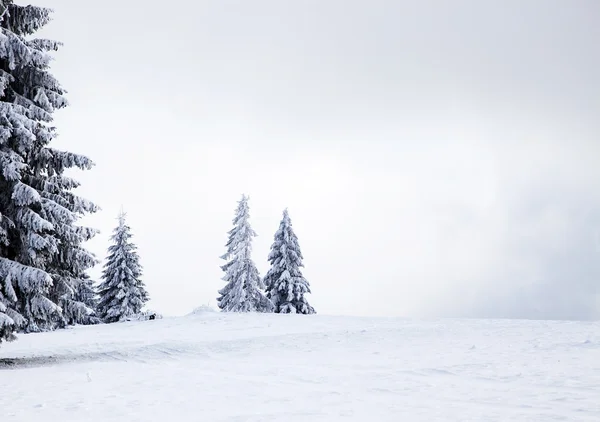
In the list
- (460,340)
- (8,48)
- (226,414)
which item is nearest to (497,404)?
(226,414)

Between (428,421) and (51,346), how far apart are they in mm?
18001

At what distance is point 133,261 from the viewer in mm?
41219

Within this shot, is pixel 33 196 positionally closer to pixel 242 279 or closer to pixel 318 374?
pixel 318 374

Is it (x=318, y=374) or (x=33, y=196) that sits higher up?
(x=33, y=196)

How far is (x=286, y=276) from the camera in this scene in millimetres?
40594

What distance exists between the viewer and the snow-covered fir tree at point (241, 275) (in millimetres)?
40438

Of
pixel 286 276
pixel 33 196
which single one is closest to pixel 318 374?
pixel 33 196

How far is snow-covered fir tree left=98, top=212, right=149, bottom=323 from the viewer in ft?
132

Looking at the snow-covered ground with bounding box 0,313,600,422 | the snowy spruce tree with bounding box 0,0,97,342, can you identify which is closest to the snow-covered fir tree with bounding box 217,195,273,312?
the snow-covered ground with bounding box 0,313,600,422

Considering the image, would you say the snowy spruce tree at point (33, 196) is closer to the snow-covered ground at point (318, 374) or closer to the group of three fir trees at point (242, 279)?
the snow-covered ground at point (318, 374)

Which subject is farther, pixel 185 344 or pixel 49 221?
pixel 185 344

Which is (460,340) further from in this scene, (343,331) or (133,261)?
(133,261)

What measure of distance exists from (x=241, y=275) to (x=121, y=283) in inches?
390

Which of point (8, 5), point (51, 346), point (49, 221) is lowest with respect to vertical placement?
point (51, 346)
